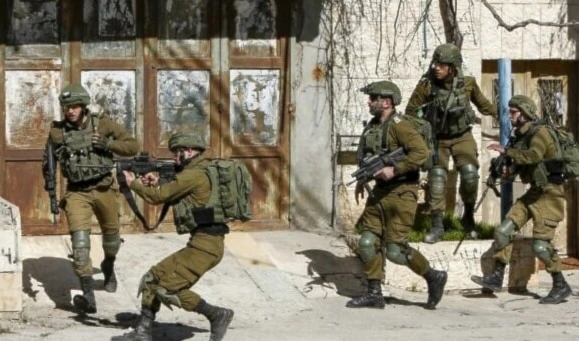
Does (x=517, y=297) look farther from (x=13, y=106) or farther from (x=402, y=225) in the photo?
(x=13, y=106)

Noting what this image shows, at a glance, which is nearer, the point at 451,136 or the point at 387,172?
the point at 387,172

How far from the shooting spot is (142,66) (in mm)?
13805

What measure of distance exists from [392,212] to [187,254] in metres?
2.20

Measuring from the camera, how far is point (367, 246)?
1184 cm

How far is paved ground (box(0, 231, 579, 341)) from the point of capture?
1111cm

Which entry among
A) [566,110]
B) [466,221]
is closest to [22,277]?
[466,221]

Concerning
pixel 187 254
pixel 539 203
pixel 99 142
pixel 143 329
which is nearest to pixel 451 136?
pixel 539 203

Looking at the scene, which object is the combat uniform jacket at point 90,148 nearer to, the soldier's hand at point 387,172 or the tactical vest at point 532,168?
the soldier's hand at point 387,172

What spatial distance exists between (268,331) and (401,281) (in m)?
1.86

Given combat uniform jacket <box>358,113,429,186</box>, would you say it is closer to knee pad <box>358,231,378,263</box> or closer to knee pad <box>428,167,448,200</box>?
knee pad <box>358,231,378,263</box>

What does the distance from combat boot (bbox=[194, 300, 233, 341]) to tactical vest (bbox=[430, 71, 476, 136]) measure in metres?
3.44

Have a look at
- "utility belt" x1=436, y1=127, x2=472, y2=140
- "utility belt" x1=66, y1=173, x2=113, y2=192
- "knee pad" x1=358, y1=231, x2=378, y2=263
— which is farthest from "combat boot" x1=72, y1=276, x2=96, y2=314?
"utility belt" x1=436, y1=127, x2=472, y2=140

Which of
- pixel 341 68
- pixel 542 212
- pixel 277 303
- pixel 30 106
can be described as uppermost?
pixel 341 68

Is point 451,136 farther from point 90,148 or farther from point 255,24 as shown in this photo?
point 90,148
